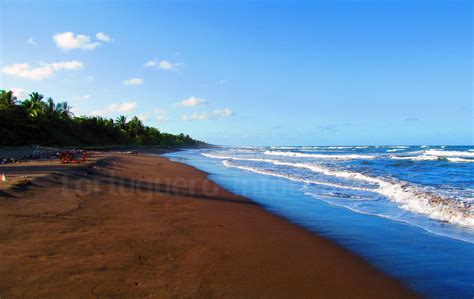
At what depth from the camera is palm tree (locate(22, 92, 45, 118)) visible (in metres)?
40.8

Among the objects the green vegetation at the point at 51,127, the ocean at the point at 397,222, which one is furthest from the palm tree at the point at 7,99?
the ocean at the point at 397,222

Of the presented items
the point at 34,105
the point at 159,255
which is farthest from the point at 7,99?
the point at 159,255

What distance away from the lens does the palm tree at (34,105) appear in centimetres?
4081

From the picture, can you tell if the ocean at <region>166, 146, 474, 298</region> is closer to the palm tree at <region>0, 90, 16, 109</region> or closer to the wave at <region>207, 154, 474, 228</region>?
the wave at <region>207, 154, 474, 228</region>

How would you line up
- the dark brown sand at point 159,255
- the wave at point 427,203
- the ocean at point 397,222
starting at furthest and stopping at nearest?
1. the wave at point 427,203
2. the ocean at point 397,222
3. the dark brown sand at point 159,255

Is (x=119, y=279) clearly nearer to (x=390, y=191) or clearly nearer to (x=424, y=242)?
(x=424, y=242)

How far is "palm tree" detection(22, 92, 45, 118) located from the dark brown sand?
3806 cm

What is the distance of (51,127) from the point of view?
4406 centimetres

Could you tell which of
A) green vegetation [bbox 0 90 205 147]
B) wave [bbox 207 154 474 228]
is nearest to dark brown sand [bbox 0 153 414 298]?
wave [bbox 207 154 474 228]

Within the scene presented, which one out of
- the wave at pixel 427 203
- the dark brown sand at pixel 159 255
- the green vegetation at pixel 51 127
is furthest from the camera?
the green vegetation at pixel 51 127

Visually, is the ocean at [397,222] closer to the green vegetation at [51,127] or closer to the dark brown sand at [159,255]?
the dark brown sand at [159,255]

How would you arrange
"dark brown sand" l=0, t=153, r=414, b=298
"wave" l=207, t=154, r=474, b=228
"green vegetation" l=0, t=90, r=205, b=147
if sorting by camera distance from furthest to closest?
"green vegetation" l=0, t=90, r=205, b=147 → "wave" l=207, t=154, r=474, b=228 → "dark brown sand" l=0, t=153, r=414, b=298

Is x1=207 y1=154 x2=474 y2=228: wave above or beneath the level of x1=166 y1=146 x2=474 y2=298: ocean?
above

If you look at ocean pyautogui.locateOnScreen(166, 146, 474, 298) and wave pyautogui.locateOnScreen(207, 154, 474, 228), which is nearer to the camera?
ocean pyautogui.locateOnScreen(166, 146, 474, 298)
